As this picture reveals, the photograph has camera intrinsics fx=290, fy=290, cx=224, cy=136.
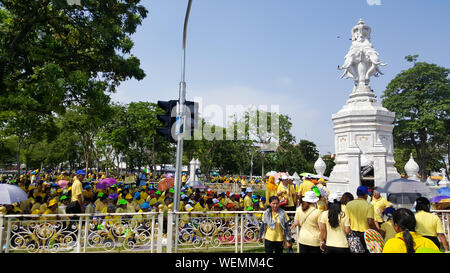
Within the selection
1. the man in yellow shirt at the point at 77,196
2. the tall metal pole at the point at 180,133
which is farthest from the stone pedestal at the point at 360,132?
the man in yellow shirt at the point at 77,196

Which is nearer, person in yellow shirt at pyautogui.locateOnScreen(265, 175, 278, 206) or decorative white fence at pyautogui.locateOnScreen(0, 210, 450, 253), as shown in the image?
decorative white fence at pyautogui.locateOnScreen(0, 210, 450, 253)

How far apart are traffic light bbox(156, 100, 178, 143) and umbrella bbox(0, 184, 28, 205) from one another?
3.50 m

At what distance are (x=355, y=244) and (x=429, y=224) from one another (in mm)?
1122

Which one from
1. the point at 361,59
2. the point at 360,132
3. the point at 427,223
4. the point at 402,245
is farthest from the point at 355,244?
the point at 361,59

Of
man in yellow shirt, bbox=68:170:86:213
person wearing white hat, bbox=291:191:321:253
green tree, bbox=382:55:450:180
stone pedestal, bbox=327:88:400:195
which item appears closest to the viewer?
person wearing white hat, bbox=291:191:321:253

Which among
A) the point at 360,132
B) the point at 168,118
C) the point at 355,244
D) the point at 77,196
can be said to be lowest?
the point at 355,244

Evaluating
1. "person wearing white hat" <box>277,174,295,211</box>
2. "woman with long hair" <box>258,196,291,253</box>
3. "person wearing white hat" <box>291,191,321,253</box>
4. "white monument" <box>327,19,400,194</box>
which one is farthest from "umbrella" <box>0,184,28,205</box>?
"white monument" <box>327,19,400,194</box>

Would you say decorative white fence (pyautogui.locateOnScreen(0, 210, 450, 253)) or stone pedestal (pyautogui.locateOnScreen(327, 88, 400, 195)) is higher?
stone pedestal (pyautogui.locateOnScreen(327, 88, 400, 195))

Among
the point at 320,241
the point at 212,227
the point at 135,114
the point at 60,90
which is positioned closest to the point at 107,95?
the point at 60,90

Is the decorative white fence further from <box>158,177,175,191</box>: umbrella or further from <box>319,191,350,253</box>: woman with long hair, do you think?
<box>158,177,175,191</box>: umbrella

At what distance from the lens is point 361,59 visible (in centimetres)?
1777

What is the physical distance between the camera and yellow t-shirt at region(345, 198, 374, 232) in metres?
4.95

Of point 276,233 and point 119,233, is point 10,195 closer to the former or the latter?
point 119,233
